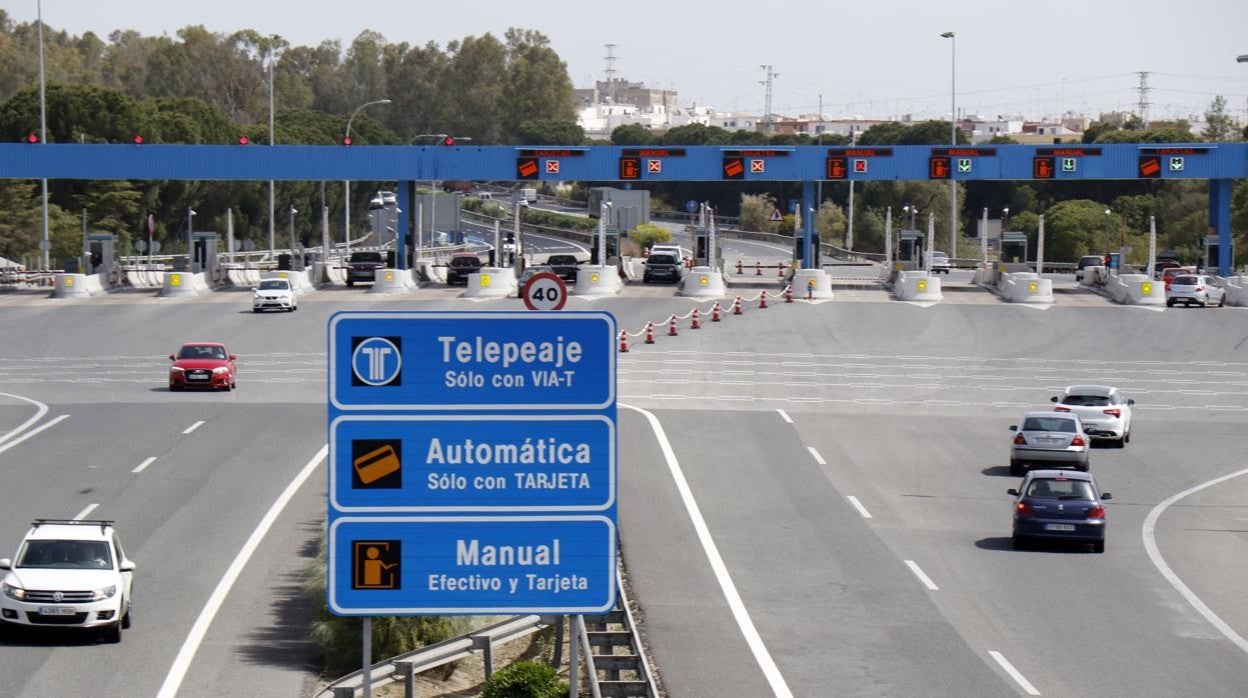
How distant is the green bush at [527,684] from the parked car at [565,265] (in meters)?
55.3

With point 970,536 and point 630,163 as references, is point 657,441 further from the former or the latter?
point 630,163

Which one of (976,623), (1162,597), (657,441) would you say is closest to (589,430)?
(976,623)

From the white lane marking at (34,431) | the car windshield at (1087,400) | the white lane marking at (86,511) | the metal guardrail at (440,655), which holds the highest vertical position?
the car windshield at (1087,400)

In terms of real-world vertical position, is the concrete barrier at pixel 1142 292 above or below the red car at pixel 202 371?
above

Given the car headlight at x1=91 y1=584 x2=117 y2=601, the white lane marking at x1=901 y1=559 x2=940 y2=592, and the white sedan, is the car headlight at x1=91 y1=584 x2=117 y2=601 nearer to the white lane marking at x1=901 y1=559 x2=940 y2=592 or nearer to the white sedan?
the white lane marking at x1=901 y1=559 x2=940 y2=592

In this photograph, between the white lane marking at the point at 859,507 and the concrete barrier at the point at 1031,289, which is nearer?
the white lane marking at the point at 859,507

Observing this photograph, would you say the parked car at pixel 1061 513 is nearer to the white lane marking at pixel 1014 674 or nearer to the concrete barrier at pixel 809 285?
the white lane marking at pixel 1014 674

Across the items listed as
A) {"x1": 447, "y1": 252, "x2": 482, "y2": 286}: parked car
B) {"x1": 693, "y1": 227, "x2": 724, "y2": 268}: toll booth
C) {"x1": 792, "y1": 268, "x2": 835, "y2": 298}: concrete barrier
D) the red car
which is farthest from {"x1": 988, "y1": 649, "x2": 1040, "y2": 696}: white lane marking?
{"x1": 693, "y1": 227, "x2": 724, "y2": 268}: toll booth

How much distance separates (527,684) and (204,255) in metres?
58.5

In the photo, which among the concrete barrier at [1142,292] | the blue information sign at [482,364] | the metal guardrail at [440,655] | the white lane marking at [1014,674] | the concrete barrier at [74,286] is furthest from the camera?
the concrete barrier at [74,286]

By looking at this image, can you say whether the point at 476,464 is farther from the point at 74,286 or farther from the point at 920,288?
the point at 74,286

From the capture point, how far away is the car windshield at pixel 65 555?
Result: 2147 centimetres

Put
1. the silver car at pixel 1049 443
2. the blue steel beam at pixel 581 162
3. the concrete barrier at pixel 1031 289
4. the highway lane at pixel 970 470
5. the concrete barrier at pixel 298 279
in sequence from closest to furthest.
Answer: the highway lane at pixel 970 470 < the silver car at pixel 1049 443 < the concrete barrier at pixel 1031 289 < the concrete barrier at pixel 298 279 < the blue steel beam at pixel 581 162

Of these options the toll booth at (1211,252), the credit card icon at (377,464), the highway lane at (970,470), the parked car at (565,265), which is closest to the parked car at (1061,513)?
the highway lane at (970,470)
